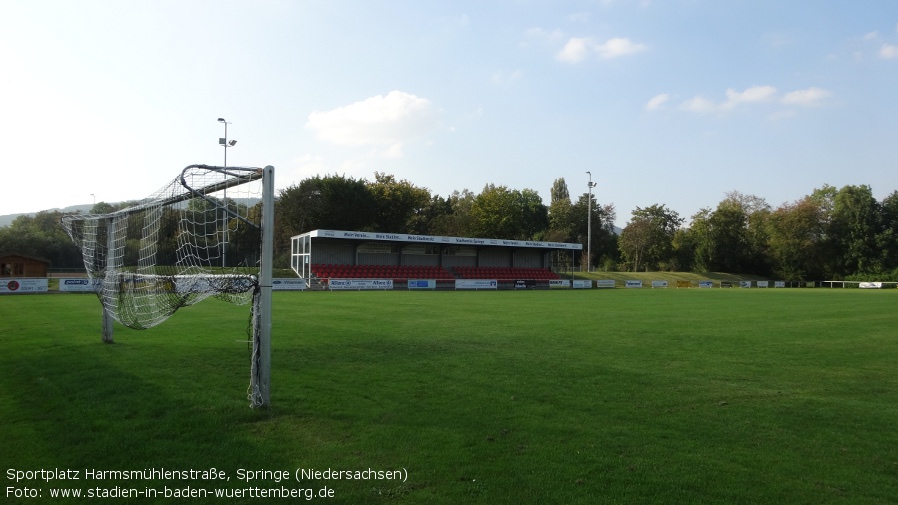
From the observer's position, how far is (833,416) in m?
7.04

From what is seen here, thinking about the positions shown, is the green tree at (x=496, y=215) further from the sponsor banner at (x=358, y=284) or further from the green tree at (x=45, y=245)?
the green tree at (x=45, y=245)

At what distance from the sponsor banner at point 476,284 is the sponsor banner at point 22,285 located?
27.2m

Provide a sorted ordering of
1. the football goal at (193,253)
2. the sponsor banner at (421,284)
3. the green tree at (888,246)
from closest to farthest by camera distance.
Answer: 1. the football goal at (193,253)
2. the sponsor banner at (421,284)
3. the green tree at (888,246)

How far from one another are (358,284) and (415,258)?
35.9 feet

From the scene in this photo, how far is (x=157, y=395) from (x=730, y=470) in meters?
7.02

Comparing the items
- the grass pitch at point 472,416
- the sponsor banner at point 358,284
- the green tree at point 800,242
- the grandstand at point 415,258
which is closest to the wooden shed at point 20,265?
the grandstand at point 415,258

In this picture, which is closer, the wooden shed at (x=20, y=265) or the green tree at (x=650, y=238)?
the wooden shed at (x=20, y=265)

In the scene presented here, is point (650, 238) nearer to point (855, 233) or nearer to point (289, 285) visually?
point (855, 233)

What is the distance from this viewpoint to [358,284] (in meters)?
40.6

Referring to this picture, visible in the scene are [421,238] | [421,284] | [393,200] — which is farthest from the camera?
[393,200]

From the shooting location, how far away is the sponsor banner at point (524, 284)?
159 feet

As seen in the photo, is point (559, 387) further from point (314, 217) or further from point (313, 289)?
point (314, 217)

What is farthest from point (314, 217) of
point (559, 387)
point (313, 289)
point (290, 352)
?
point (559, 387)

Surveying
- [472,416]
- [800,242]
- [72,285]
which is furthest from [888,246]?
[72,285]
